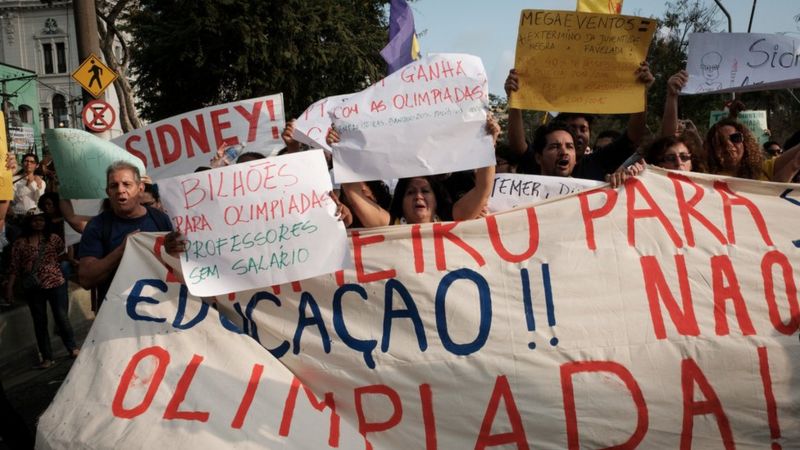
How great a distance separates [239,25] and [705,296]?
16227 mm

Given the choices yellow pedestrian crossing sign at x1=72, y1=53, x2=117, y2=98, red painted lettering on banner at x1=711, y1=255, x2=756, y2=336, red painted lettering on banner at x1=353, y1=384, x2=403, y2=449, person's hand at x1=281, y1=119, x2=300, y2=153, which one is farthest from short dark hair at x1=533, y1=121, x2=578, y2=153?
yellow pedestrian crossing sign at x1=72, y1=53, x2=117, y2=98

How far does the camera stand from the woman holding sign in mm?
3697

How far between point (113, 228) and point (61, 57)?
60753mm

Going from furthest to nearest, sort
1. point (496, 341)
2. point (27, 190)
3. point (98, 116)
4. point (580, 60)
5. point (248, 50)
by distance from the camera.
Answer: point (248, 50), point (27, 190), point (98, 116), point (580, 60), point (496, 341)

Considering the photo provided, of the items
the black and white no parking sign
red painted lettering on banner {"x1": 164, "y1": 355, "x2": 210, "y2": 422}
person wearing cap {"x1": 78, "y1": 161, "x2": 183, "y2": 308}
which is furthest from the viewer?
the black and white no parking sign

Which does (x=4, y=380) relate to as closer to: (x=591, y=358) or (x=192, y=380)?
(x=192, y=380)

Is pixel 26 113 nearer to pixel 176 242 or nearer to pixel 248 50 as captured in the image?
pixel 248 50

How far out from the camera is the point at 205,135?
5.79 meters

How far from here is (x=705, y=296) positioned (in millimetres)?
3436

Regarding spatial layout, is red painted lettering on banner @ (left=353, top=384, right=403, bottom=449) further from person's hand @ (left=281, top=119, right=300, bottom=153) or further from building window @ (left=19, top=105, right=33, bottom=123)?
building window @ (left=19, top=105, right=33, bottom=123)

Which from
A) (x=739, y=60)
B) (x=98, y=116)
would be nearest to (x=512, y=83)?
(x=739, y=60)

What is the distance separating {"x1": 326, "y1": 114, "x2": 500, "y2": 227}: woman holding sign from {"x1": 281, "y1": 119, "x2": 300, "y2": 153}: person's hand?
82cm

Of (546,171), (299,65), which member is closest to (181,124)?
(546,171)

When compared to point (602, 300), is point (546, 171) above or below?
above
